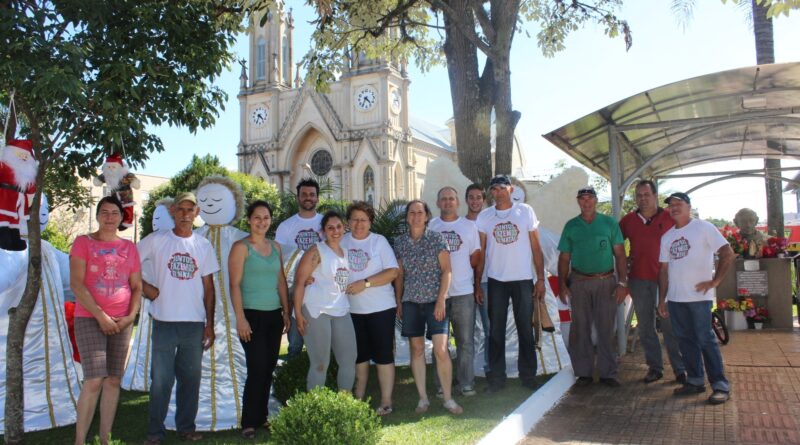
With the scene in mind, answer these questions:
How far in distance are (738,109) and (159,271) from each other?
25.8ft

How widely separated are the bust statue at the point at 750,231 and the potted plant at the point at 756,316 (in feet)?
2.89

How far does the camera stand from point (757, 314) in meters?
9.95

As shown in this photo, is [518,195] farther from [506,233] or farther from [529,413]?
[529,413]

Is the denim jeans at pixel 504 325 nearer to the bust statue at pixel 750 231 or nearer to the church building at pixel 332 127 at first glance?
the bust statue at pixel 750 231

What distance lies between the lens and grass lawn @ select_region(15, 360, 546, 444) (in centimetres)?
472

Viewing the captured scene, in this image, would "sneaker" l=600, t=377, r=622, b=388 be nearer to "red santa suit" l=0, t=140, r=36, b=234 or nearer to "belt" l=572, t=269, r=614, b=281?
"belt" l=572, t=269, r=614, b=281

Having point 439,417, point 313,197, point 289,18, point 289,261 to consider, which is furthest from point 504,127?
point 289,18

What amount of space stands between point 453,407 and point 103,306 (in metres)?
2.88

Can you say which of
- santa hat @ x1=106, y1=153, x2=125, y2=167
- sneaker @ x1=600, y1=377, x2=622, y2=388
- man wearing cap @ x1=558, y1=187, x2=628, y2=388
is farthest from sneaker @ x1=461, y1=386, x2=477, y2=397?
santa hat @ x1=106, y1=153, x2=125, y2=167

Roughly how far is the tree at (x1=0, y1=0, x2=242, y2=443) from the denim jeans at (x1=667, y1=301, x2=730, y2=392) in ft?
15.4

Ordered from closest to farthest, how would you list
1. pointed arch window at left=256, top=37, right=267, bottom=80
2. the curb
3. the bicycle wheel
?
the curb, the bicycle wheel, pointed arch window at left=256, top=37, right=267, bottom=80

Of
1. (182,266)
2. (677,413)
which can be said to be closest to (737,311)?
(677,413)

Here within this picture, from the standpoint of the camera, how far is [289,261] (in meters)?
5.82

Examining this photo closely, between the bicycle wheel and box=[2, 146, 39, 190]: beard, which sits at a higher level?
box=[2, 146, 39, 190]: beard
